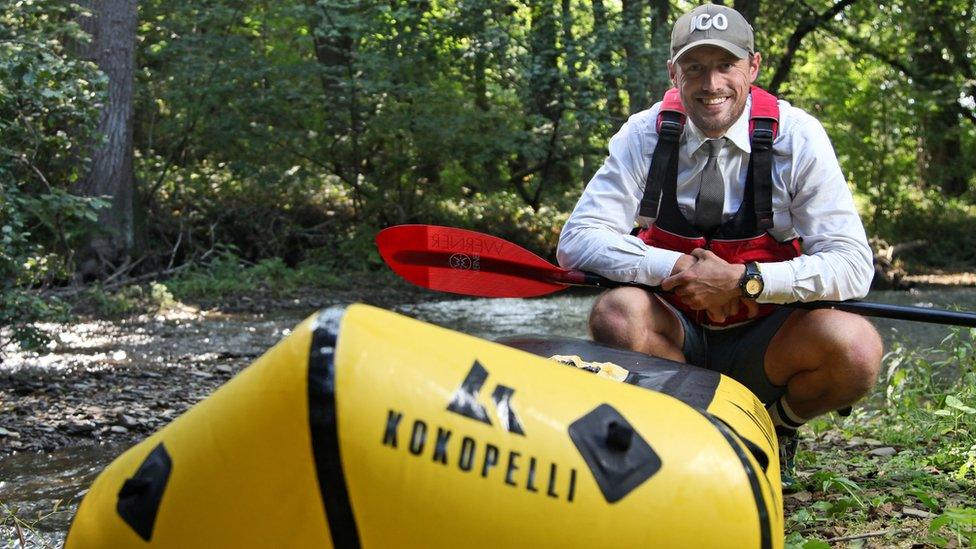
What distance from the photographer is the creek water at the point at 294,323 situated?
9.64 ft

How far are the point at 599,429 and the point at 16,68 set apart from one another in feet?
11.7

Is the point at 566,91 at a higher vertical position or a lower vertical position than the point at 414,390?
higher

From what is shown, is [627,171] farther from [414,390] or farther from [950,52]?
[950,52]

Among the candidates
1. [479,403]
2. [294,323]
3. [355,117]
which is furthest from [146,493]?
[355,117]

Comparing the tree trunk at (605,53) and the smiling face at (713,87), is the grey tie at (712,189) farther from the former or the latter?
the tree trunk at (605,53)

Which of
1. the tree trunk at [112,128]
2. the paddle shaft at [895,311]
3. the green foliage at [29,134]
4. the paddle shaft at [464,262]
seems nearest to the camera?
the paddle shaft at [895,311]

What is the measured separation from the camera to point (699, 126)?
2992mm

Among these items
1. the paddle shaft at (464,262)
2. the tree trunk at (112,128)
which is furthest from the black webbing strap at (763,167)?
the tree trunk at (112,128)

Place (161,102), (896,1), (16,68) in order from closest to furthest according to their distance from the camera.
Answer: (16,68)
(161,102)
(896,1)

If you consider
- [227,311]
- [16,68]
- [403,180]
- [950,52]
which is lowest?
[227,311]

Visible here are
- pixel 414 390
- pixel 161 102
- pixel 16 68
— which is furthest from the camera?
→ pixel 161 102

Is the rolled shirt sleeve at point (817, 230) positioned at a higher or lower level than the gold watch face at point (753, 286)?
higher

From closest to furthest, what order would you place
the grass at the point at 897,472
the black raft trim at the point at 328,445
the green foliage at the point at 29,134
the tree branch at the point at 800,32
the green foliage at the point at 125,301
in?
the black raft trim at the point at 328,445, the grass at the point at 897,472, the green foliage at the point at 29,134, the green foliage at the point at 125,301, the tree branch at the point at 800,32

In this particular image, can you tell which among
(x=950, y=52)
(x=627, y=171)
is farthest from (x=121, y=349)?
(x=950, y=52)
